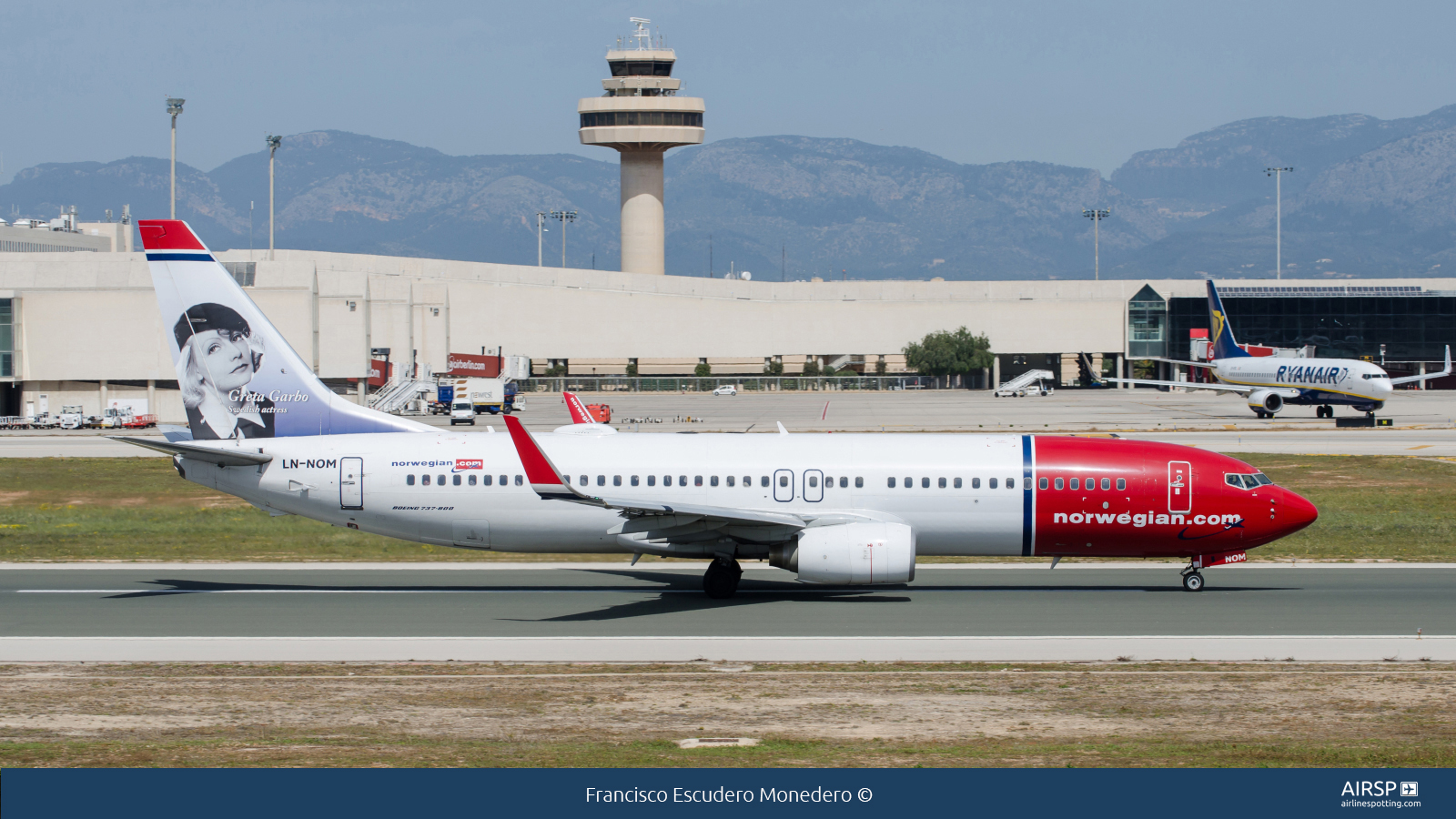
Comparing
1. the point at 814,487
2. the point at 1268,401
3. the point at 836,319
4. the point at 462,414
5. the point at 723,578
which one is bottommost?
the point at 723,578

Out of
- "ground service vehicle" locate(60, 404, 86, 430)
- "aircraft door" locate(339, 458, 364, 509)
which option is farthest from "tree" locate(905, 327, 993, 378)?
"aircraft door" locate(339, 458, 364, 509)

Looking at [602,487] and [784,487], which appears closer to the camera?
[784,487]

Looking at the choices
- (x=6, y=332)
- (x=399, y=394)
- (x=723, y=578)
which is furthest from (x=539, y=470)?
(x=399, y=394)

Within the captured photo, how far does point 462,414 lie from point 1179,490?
75.2 meters

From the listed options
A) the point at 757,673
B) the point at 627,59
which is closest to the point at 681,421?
the point at 757,673

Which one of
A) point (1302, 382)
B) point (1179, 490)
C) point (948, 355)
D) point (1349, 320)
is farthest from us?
point (948, 355)

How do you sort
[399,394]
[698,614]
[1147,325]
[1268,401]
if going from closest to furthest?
[698,614]
[1268,401]
[399,394]
[1147,325]

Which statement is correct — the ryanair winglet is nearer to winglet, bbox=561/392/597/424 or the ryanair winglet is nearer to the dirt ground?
winglet, bbox=561/392/597/424

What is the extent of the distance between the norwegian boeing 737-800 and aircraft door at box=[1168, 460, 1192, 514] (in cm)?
4

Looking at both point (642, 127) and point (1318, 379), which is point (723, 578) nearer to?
point (1318, 379)

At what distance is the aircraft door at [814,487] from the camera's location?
93.9 feet

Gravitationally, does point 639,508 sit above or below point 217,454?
below

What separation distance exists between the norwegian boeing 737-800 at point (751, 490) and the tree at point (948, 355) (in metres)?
139

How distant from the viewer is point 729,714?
1852cm
